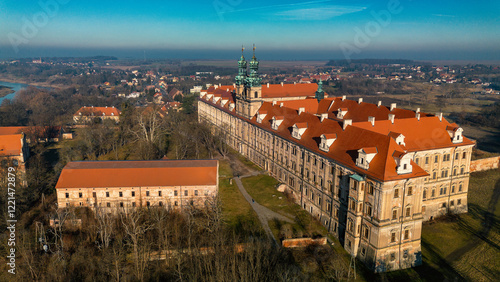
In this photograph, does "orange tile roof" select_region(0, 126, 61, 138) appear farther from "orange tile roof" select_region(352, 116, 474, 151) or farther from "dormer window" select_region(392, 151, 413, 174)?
"dormer window" select_region(392, 151, 413, 174)

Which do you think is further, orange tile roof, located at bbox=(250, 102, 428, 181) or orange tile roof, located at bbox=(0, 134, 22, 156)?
orange tile roof, located at bbox=(0, 134, 22, 156)

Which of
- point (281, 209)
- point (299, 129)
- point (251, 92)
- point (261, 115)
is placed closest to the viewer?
point (281, 209)

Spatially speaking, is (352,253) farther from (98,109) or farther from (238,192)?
(98,109)

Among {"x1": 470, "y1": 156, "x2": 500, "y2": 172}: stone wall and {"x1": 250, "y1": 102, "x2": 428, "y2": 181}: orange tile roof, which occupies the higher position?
{"x1": 250, "y1": 102, "x2": 428, "y2": 181}: orange tile roof

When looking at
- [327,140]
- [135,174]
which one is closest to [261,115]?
[327,140]

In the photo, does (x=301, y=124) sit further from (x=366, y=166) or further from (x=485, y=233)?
(x=485, y=233)

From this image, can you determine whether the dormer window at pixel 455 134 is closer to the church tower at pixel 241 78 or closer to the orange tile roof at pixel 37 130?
the church tower at pixel 241 78

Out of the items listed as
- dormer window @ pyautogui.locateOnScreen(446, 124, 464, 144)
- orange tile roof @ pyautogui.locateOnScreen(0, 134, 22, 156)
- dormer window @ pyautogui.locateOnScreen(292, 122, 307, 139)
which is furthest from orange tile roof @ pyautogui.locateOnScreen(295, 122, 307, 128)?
orange tile roof @ pyautogui.locateOnScreen(0, 134, 22, 156)
